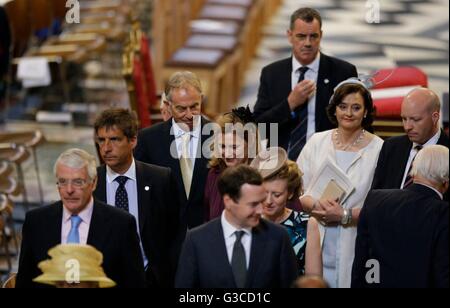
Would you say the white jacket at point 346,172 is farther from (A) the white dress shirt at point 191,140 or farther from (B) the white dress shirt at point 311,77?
(B) the white dress shirt at point 311,77

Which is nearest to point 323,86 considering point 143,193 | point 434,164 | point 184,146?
point 184,146

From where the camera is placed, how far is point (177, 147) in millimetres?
5898

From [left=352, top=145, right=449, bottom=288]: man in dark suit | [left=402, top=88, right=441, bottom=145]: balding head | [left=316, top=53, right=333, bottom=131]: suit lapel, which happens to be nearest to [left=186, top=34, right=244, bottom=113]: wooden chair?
[left=316, top=53, right=333, bottom=131]: suit lapel

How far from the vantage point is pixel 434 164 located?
4629mm

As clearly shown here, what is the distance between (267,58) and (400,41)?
6.63 ft

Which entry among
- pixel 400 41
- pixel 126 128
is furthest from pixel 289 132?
pixel 400 41

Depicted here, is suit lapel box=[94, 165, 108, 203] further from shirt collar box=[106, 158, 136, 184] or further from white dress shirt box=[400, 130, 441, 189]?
white dress shirt box=[400, 130, 441, 189]

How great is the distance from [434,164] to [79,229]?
157 cm

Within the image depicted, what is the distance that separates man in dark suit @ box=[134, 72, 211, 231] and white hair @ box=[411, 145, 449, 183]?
150 cm

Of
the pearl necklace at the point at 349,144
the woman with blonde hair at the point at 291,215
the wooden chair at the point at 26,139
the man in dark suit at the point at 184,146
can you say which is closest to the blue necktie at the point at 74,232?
the woman with blonde hair at the point at 291,215

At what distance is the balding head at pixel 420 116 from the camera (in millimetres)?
5496

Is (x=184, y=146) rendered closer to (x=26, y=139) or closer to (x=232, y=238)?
(x=232, y=238)

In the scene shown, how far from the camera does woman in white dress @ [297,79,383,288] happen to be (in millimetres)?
5590
